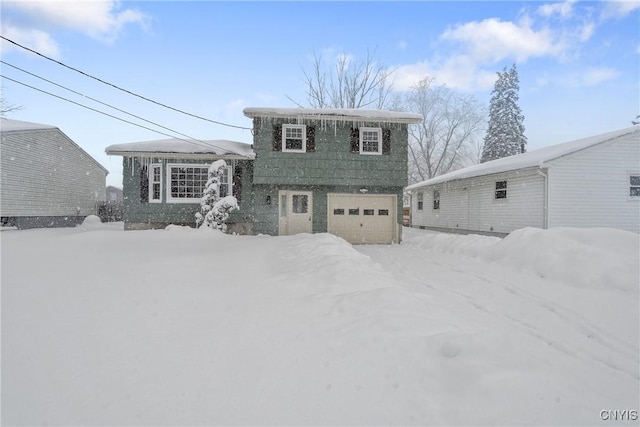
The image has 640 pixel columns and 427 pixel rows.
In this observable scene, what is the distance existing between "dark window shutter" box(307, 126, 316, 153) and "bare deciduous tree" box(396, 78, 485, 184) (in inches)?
1012

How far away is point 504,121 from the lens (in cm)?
3525

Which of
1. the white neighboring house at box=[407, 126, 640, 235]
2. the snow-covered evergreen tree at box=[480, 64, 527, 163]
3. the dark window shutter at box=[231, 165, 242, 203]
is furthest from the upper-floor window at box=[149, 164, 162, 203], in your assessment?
the snow-covered evergreen tree at box=[480, 64, 527, 163]

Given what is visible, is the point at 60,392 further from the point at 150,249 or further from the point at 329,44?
the point at 329,44

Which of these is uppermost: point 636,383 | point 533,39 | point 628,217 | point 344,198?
point 533,39

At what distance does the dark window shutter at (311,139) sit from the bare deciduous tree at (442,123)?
25.7m

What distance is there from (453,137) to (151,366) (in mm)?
39528

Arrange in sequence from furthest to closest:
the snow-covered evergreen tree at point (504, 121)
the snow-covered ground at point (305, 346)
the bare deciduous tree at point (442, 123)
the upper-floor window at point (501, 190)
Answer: the bare deciduous tree at point (442, 123), the snow-covered evergreen tree at point (504, 121), the upper-floor window at point (501, 190), the snow-covered ground at point (305, 346)

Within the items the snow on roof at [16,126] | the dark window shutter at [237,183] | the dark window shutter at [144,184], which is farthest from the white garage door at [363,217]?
the snow on roof at [16,126]

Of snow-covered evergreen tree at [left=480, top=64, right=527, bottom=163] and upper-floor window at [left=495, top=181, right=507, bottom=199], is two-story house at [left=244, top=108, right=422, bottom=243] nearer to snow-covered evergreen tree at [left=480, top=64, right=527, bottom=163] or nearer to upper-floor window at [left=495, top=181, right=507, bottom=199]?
upper-floor window at [left=495, top=181, right=507, bottom=199]

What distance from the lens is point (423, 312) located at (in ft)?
11.4

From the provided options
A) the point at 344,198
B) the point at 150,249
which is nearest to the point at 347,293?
the point at 150,249

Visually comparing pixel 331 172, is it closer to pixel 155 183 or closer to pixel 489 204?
pixel 155 183

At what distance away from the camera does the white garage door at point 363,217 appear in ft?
45.0

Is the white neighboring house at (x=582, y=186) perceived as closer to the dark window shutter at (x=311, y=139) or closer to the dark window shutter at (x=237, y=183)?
the dark window shutter at (x=311, y=139)
